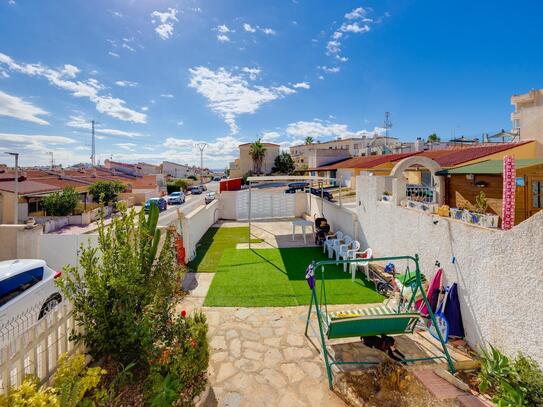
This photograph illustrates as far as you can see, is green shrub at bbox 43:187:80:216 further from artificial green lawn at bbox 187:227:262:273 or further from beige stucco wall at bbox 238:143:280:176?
beige stucco wall at bbox 238:143:280:176

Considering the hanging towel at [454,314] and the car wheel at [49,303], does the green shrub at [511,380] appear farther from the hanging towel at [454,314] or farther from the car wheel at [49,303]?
the car wheel at [49,303]

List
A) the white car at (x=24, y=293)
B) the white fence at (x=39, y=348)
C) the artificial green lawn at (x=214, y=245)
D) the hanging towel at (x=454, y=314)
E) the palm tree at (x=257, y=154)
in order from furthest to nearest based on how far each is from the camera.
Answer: the palm tree at (x=257, y=154), the artificial green lawn at (x=214, y=245), the hanging towel at (x=454, y=314), the white car at (x=24, y=293), the white fence at (x=39, y=348)

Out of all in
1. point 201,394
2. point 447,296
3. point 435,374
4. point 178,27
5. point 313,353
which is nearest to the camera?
point 201,394

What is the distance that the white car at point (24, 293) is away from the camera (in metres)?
5.44

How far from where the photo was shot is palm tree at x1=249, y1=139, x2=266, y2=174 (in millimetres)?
64375

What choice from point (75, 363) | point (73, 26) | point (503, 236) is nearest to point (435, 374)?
point (503, 236)

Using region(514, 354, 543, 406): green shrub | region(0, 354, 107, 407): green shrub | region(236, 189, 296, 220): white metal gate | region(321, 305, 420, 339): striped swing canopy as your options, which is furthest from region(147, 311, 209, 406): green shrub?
region(236, 189, 296, 220): white metal gate

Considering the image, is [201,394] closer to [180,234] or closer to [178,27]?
[180,234]

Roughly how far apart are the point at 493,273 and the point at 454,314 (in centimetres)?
141

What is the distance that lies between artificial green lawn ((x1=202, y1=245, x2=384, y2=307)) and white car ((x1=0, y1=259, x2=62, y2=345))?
12.0 feet

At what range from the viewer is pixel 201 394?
416cm

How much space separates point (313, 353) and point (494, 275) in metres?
3.60

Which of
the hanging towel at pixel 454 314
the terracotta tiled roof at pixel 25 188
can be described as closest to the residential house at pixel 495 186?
the hanging towel at pixel 454 314

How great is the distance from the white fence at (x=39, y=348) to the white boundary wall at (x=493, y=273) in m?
6.91
